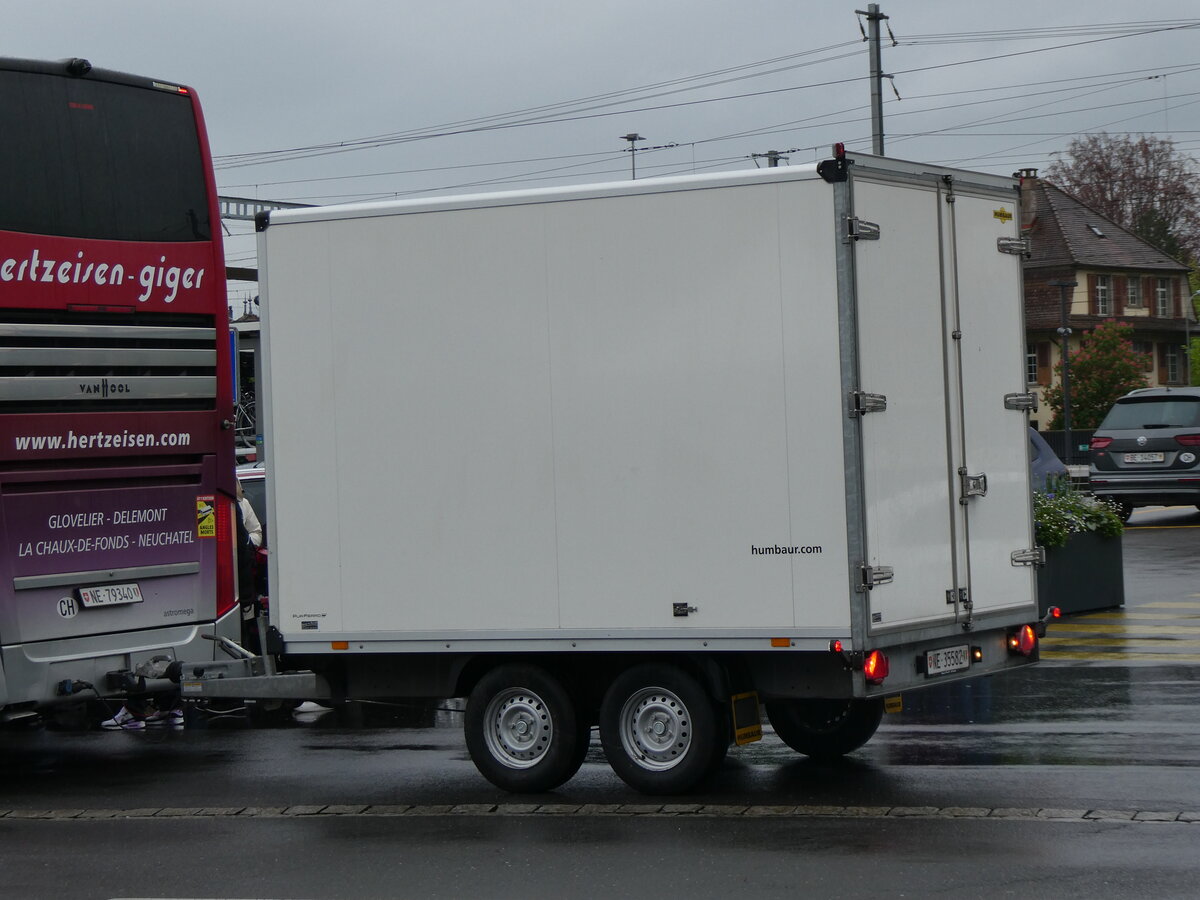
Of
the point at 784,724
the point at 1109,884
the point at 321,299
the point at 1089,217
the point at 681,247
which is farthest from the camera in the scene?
the point at 1089,217

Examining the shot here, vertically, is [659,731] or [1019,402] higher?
[1019,402]

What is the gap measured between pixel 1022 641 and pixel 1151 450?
55.0 ft

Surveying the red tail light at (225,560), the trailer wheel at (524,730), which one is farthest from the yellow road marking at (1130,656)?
the red tail light at (225,560)

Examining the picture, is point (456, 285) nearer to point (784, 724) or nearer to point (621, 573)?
point (621, 573)

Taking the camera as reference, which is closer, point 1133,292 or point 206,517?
point 206,517

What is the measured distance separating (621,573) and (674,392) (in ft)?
3.22

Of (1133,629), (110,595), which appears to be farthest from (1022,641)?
(1133,629)

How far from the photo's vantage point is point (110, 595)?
34.9 ft

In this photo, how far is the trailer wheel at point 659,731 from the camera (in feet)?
28.5

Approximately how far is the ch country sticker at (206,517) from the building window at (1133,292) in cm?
7666

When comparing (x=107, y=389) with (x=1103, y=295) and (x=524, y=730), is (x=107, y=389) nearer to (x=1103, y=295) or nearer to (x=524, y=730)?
(x=524, y=730)

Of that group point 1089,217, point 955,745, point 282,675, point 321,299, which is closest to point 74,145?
point 321,299

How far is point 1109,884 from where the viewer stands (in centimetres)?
684

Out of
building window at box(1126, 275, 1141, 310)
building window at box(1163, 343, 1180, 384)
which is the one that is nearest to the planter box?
building window at box(1126, 275, 1141, 310)
